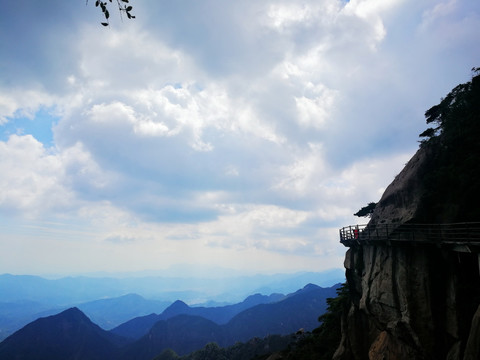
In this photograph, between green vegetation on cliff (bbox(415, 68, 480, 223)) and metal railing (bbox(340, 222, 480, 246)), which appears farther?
green vegetation on cliff (bbox(415, 68, 480, 223))

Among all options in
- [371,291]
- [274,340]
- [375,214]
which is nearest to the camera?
[371,291]

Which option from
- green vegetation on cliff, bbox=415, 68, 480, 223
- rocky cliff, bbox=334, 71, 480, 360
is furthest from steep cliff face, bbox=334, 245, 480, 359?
green vegetation on cliff, bbox=415, 68, 480, 223

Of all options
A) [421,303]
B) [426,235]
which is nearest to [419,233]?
[426,235]

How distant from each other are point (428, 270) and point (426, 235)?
8.64 ft

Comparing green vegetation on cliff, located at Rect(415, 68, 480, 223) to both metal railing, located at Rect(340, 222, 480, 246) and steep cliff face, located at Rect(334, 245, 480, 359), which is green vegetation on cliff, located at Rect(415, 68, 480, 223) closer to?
metal railing, located at Rect(340, 222, 480, 246)

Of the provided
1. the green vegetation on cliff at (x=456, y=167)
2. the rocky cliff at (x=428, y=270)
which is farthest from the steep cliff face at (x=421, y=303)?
the green vegetation on cliff at (x=456, y=167)

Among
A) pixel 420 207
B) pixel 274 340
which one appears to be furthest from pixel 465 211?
pixel 274 340

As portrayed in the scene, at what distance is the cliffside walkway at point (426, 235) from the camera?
1800cm

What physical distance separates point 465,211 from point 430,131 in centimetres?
1847

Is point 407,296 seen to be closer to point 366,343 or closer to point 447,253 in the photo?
point 447,253

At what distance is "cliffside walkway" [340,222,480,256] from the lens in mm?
18000

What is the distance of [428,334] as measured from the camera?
2083 centimetres

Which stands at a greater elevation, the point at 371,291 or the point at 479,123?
the point at 479,123

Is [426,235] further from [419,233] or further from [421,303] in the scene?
[421,303]
